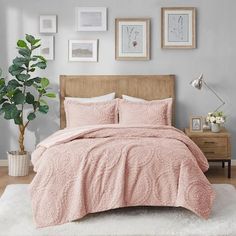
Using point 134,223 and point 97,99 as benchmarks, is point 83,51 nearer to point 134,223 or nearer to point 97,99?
point 97,99

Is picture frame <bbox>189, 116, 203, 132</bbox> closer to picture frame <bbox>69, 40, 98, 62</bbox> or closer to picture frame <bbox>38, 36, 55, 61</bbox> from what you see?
picture frame <bbox>69, 40, 98, 62</bbox>

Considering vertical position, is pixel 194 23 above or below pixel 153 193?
above

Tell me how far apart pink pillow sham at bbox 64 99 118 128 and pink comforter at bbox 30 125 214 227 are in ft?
5.00

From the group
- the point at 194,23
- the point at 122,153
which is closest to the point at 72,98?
the point at 194,23

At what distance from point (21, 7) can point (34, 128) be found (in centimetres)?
143

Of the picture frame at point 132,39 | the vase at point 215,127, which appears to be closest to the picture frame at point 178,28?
the picture frame at point 132,39

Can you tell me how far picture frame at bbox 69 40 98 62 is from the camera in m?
6.71

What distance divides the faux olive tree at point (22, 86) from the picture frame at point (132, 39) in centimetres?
93

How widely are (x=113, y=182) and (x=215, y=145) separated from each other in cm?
208

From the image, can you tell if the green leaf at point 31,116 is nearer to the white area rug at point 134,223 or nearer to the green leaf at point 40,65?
the green leaf at point 40,65

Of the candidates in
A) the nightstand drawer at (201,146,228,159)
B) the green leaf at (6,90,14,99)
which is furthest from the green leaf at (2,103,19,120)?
the nightstand drawer at (201,146,228,159)

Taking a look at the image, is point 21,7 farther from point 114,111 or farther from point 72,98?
point 114,111

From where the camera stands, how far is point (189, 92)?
6727 mm

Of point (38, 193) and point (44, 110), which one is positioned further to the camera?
point (44, 110)
